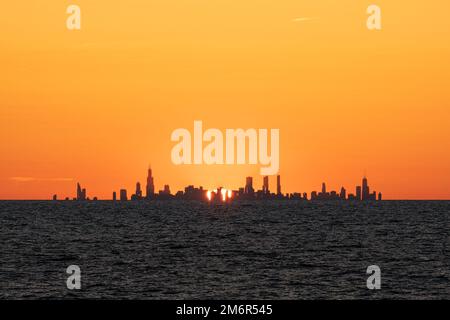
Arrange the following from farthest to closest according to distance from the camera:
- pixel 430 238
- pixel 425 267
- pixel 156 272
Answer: pixel 430 238 < pixel 425 267 < pixel 156 272

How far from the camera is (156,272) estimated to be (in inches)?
2591

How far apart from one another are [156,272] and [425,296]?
23442mm

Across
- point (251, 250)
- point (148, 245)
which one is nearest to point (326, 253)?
point (251, 250)

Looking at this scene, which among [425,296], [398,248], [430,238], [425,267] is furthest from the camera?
[430,238]
